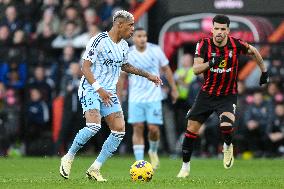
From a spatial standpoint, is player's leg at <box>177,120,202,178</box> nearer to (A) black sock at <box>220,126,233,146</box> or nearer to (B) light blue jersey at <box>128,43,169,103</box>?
(A) black sock at <box>220,126,233,146</box>

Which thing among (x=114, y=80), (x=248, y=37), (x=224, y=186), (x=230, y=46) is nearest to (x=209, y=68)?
(x=230, y=46)

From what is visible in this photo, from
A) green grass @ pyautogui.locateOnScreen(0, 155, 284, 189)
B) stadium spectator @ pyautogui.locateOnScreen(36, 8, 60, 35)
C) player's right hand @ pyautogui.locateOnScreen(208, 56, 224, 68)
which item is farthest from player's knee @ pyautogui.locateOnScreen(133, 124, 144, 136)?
stadium spectator @ pyautogui.locateOnScreen(36, 8, 60, 35)

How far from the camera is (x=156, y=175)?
15383 millimetres

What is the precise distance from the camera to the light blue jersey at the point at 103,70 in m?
13.1

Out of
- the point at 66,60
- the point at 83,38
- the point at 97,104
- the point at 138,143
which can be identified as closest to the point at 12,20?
the point at 83,38

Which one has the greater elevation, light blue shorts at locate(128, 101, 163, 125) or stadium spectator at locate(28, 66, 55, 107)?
stadium spectator at locate(28, 66, 55, 107)

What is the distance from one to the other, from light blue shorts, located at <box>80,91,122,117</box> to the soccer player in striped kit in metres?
1.84

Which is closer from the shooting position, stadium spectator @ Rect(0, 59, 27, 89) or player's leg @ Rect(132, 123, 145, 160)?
player's leg @ Rect(132, 123, 145, 160)

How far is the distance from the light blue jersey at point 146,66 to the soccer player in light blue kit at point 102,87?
180 inches

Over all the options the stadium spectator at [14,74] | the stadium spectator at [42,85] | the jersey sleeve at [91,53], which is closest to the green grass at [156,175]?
the jersey sleeve at [91,53]

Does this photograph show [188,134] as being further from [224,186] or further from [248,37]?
[248,37]

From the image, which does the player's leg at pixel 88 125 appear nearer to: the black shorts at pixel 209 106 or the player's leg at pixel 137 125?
the black shorts at pixel 209 106

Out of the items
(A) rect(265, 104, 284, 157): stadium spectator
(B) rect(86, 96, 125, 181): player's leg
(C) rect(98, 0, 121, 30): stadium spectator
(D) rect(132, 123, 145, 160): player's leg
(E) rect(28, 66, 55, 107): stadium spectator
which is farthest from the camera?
(C) rect(98, 0, 121, 30): stadium spectator

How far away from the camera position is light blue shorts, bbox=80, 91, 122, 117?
13.1m
